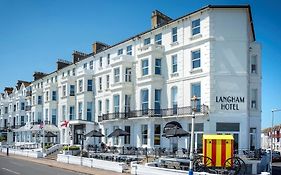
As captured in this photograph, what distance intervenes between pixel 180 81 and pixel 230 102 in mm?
5543

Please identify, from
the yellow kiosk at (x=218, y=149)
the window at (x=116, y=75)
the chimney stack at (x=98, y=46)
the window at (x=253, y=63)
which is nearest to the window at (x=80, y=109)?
the chimney stack at (x=98, y=46)

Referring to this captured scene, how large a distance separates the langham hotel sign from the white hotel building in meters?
0.08

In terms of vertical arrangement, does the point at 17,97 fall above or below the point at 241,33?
below

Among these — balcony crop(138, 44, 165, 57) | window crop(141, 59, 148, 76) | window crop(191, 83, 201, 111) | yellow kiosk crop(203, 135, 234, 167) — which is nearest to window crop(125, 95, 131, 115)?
window crop(141, 59, 148, 76)

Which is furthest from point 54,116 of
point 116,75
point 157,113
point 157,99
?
point 157,113

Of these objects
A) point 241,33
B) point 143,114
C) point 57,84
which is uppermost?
point 241,33

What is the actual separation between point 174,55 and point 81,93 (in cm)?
1775

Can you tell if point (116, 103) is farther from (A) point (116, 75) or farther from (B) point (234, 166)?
(B) point (234, 166)

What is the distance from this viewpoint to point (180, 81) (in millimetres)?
32344

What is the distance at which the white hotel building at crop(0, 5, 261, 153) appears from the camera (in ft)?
95.4

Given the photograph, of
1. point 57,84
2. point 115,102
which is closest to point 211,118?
point 115,102

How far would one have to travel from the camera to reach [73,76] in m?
48.7

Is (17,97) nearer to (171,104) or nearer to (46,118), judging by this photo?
(46,118)

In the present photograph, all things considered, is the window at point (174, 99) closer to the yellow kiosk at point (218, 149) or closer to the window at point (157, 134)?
the window at point (157, 134)
